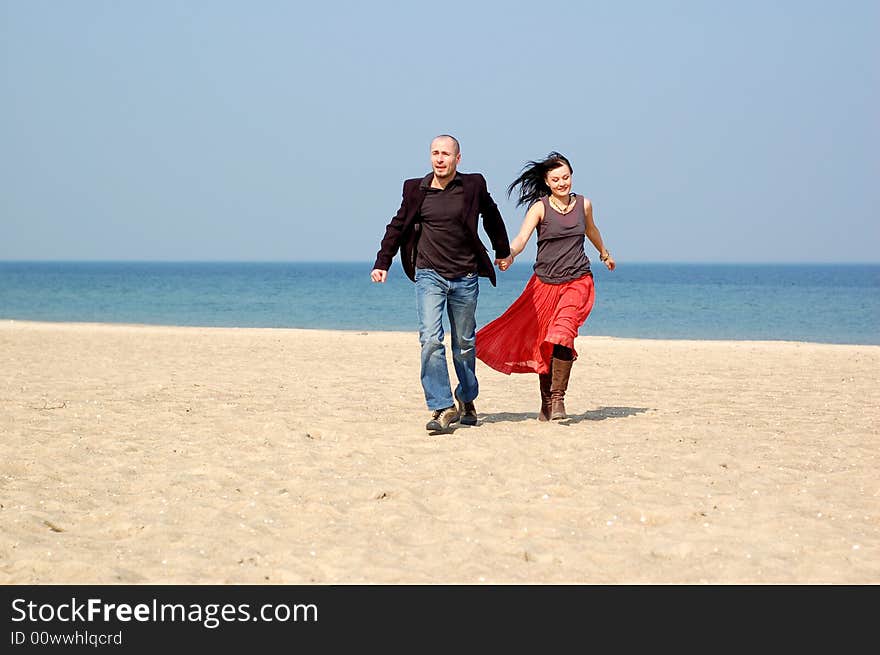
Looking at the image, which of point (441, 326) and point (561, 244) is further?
point (561, 244)

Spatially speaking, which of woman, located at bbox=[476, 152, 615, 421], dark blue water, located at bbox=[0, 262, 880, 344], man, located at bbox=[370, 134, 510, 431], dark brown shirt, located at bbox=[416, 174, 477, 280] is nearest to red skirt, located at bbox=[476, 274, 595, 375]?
woman, located at bbox=[476, 152, 615, 421]

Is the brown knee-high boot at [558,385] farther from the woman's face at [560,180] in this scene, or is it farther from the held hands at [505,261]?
the woman's face at [560,180]

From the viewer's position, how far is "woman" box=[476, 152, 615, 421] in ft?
26.1

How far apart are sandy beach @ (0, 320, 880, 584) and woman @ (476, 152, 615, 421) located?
1.71 ft

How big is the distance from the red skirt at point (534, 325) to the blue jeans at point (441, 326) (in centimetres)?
25

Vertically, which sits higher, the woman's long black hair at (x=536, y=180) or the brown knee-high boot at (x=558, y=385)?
the woman's long black hair at (x=536, y=180)

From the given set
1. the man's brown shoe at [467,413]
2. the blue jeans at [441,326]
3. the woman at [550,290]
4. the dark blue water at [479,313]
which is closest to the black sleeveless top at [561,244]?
the woman at [550,290]

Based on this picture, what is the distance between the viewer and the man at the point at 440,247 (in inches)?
297

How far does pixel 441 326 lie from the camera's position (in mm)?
7711

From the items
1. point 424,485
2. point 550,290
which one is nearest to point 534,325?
point 550,290

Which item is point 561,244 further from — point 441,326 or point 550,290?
point 441,326

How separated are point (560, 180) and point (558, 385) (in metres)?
1.58
